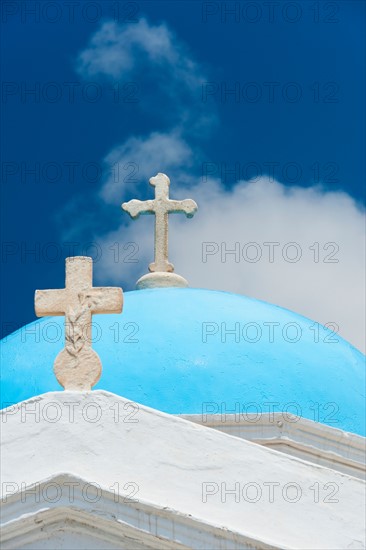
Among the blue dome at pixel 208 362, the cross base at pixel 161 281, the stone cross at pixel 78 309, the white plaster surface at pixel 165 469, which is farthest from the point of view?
the cross base at pixel 161 281

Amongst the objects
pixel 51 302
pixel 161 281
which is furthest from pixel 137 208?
pixel 51 302

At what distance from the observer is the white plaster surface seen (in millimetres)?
7207

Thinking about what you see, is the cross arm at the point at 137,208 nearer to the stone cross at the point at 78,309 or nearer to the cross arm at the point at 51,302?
the stone cross at the point at 78,309

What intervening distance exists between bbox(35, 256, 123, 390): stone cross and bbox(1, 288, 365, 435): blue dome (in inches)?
76.3

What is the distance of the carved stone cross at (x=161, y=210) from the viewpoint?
12.5 meters

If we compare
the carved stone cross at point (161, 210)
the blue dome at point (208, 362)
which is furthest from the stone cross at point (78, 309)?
the carved stone cross at point (161, 210)

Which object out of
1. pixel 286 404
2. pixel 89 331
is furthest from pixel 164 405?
pixel 89 331

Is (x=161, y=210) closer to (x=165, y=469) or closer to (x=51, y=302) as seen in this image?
(x=51, y=302)

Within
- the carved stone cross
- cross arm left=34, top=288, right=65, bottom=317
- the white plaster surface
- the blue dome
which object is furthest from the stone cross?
the carved stone cross

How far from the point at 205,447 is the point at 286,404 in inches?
104

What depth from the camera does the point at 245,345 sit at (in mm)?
10406

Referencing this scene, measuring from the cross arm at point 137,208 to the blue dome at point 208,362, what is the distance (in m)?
1.83

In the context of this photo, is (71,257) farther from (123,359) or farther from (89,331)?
(123,359)

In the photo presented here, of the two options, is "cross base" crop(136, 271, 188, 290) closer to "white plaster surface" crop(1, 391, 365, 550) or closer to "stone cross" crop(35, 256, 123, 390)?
"stone cross" crop(35, 256, 123, 390)
